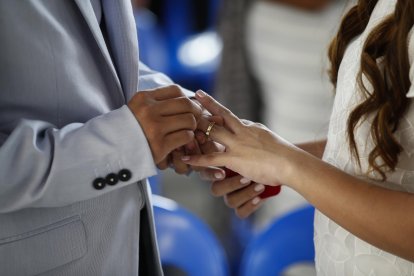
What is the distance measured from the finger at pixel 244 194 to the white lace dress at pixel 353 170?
0.14 meters

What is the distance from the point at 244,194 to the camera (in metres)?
1.22

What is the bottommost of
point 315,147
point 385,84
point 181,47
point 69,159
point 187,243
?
point 181,47

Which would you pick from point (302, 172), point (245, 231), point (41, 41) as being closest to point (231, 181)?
point (302, 172)

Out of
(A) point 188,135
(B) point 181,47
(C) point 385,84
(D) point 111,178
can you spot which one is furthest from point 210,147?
(B) point 181,47

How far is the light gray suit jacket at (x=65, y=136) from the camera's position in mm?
920

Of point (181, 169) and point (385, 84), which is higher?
point (385, 84)

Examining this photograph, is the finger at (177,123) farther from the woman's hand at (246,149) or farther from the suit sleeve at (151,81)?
the suit sleeve at (151,81)

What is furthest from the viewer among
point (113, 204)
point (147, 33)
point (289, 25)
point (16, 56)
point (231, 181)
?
point (147, 33)

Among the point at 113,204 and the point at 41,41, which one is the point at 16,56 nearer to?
the point at 41,41

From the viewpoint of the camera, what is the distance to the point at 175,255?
1.46 metres

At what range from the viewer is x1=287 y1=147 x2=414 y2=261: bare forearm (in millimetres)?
947

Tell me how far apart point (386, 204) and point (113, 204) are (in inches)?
17.7

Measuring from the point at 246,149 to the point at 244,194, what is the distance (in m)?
0.19

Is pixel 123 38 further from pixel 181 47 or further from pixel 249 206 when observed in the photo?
pixel 181 47
